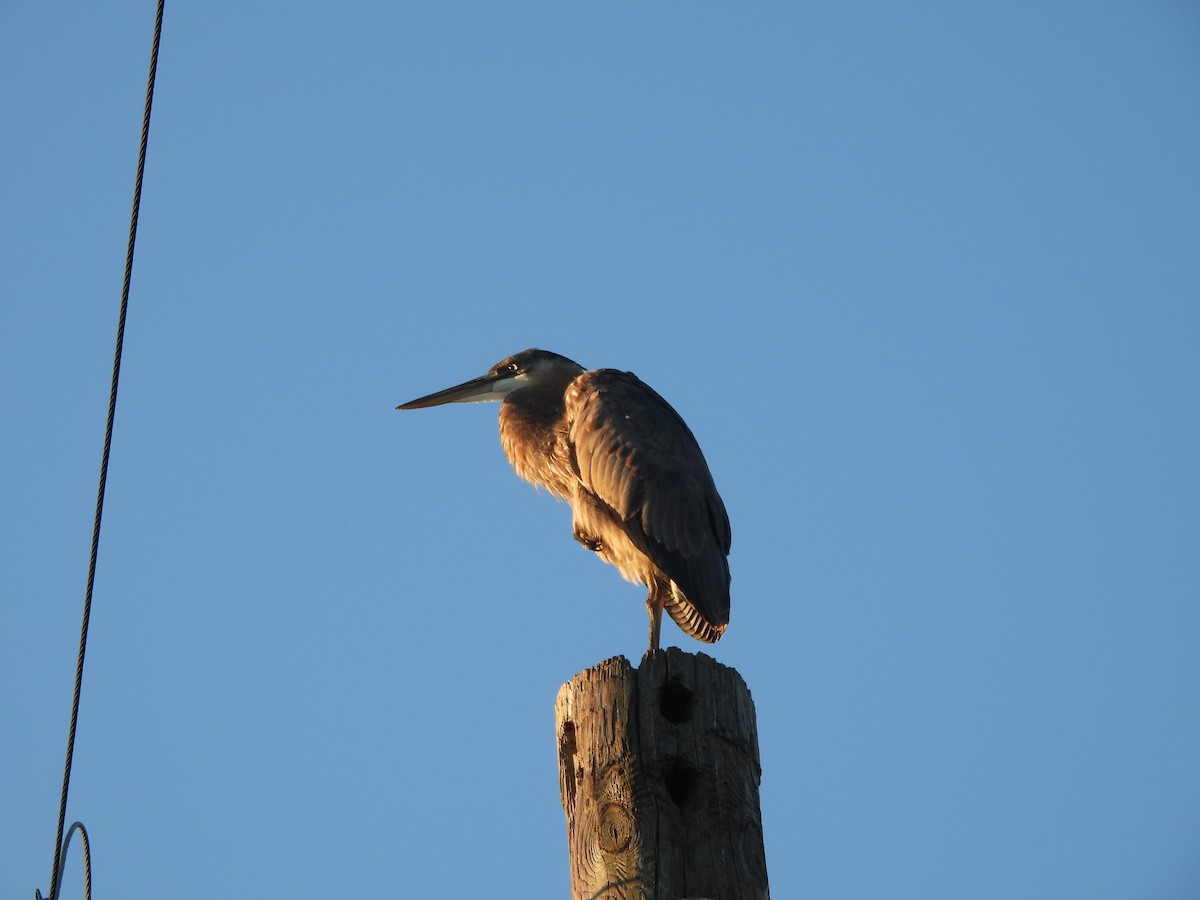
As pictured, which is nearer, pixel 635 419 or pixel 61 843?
pixel 61 843

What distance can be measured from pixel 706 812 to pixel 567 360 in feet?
14.9

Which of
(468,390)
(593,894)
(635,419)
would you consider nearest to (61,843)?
(593,894)

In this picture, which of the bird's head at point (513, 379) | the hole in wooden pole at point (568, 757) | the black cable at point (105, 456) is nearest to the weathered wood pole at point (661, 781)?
the hole in wooden pole at point (568, 757)

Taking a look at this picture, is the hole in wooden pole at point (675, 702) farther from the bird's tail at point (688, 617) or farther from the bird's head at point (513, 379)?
the bird's head at point (513, 379)

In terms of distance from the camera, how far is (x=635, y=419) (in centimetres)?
684

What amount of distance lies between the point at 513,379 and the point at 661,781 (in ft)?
14.9

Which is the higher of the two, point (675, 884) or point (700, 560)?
point (700, 560)

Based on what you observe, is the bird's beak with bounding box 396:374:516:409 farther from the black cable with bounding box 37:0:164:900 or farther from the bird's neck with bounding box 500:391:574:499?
the black cable with bounding box 37:0:164:900

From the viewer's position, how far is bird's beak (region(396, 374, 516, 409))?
8.07 meters

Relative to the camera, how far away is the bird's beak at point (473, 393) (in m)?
8.07

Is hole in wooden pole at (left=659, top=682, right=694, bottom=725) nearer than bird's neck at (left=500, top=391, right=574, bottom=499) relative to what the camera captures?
Yes

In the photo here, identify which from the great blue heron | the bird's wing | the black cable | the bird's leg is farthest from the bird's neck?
the black cable

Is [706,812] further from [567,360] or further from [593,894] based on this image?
[567,360]

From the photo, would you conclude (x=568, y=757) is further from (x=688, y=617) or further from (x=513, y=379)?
(x=513, y=379)
